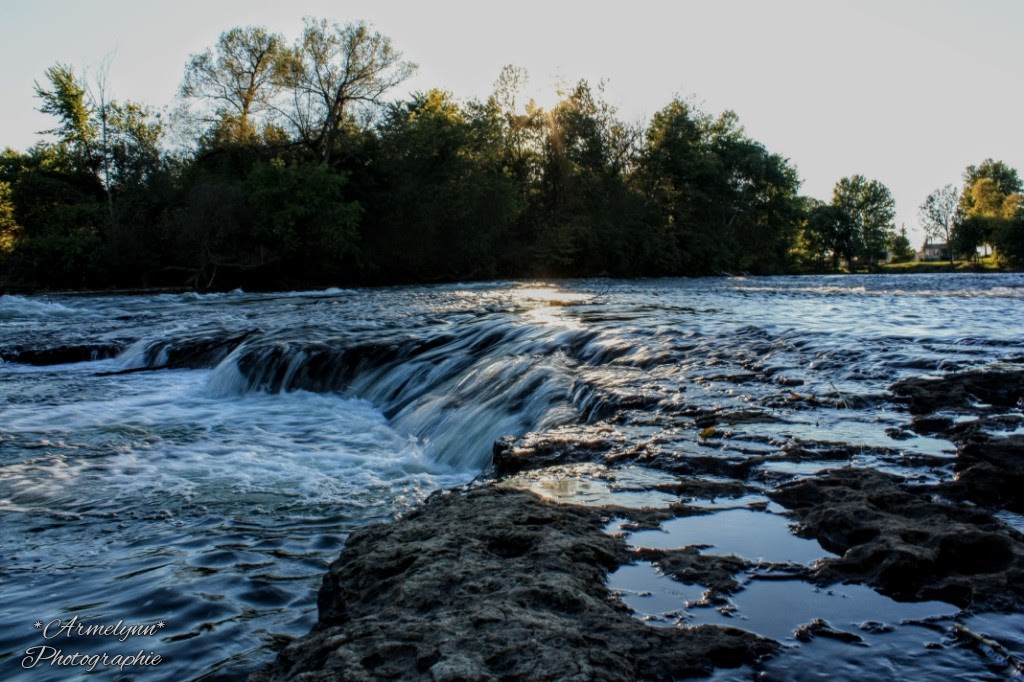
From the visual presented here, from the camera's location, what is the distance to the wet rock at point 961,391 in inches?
200

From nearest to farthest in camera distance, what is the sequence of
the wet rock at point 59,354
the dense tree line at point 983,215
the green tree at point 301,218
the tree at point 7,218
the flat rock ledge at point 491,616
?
the flat rock ledge at point 491,616 → the wet rock at point 59,354 → the tree at point 7,218 → the green tree at point 301,218 → the dense tree line at point 983,215

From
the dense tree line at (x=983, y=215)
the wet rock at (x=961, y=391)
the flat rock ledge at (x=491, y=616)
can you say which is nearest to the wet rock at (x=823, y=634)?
the flat rock ledge at (x=491, y=616)

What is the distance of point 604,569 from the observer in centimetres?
264

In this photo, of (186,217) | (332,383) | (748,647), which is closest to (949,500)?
(748,647)

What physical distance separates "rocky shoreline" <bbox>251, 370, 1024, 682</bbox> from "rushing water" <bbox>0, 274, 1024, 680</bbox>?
0.16 metres

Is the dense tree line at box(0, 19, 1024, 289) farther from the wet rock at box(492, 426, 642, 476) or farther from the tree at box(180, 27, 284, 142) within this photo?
the wet rock at box(492, 426, 642, 476)

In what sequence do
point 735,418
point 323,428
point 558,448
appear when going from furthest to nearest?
point 323,428
point 735,418
point 558,448

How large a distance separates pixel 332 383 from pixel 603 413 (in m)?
5.09

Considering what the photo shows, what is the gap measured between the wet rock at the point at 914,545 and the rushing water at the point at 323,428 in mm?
151

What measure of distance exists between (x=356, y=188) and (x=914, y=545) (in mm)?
39621

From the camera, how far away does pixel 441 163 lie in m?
39.8

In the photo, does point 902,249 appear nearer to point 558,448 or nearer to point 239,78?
point 239,78

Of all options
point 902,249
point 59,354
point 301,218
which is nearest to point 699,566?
point 59,354

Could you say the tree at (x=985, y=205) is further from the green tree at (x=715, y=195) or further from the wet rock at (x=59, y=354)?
the wet rock at (x=59, y=354)
